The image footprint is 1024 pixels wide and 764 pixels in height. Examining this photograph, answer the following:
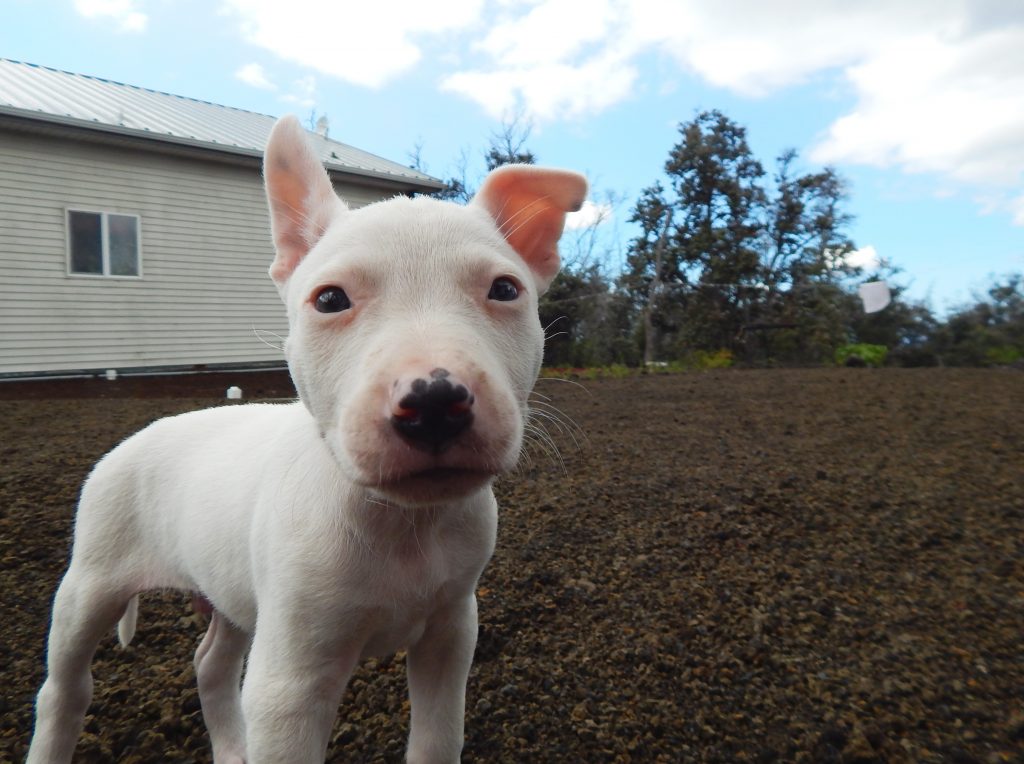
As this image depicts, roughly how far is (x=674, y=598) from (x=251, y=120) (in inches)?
755

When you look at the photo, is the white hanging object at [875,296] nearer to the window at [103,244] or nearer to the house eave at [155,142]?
the house eave at [155,142]

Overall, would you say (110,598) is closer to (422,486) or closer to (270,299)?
(422,486)

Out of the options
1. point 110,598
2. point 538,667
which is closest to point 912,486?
point 538,667

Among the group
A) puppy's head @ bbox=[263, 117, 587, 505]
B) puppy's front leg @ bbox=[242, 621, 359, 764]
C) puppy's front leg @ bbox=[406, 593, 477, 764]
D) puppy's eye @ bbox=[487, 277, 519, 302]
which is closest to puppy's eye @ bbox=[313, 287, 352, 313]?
puppy's head @ bbox=[263, 117, 587, 505]

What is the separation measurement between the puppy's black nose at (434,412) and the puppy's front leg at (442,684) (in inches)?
30.6

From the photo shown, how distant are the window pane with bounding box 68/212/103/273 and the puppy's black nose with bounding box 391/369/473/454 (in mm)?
14479

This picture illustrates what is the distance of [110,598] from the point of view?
2.35m

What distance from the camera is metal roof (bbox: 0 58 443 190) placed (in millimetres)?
12344

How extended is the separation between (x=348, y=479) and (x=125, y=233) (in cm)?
1437

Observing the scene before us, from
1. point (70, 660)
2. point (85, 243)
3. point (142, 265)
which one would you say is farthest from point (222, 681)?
point (85, 243)

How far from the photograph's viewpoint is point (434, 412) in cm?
136

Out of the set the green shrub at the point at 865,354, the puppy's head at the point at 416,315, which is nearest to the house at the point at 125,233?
the puppy's head at the point at 416,315

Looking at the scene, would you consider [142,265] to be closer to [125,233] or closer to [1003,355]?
[125,233]

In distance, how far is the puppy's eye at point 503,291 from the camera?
179 cm
